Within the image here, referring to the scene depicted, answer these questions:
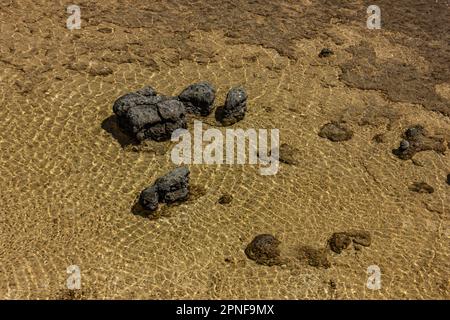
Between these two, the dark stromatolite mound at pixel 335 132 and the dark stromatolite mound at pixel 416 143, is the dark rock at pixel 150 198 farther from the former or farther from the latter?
the dark stromatolite mound at pixel 416 143

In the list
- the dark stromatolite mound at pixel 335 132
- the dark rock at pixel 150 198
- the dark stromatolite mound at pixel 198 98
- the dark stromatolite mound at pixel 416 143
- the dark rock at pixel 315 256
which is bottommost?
the dark rock at pixel 315 256

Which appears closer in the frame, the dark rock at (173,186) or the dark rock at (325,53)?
the dark rock at (173,186)

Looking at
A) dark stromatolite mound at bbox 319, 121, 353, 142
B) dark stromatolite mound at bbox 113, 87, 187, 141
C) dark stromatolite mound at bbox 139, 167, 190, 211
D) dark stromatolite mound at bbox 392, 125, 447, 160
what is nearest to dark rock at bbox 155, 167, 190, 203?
dark stromatolite mound at bbox 139, 167, 190, 211

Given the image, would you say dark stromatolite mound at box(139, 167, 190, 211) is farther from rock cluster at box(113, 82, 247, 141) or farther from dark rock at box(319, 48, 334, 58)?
dark rock at box(319, 48, 334, 58)

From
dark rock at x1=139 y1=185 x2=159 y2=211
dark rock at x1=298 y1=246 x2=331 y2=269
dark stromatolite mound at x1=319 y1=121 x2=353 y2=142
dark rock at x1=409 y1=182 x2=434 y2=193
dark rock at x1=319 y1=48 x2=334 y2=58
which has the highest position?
dark rock at x1=319 y1=48 x2=334 y2=58

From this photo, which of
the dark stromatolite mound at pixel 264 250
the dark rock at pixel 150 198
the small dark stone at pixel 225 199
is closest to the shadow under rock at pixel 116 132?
the dark rock at pixel 150 198
